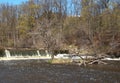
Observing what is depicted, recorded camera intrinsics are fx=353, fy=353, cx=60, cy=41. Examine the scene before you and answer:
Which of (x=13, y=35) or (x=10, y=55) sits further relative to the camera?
(x=13, y=35)

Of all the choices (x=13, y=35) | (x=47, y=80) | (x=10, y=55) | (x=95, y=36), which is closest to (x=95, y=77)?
(x=47, y=80)

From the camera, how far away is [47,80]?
32.5 metres

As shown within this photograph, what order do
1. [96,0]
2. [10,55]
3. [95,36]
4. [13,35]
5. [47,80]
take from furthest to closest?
[13,35], [96,0], [95,36], [10,55], [47,80]

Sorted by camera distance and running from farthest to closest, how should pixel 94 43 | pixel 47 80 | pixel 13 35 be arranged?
pixel 13 35 < pixel 94 43 < pixel 47 80

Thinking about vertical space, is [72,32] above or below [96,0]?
below

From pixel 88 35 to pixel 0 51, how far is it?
88.0 feet

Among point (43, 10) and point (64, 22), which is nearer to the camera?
point (64, 22)

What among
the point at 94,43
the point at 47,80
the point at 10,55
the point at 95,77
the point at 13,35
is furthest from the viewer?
the point at 13,35

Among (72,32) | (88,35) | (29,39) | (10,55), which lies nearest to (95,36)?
(88,35)

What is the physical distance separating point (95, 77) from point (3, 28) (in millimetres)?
74205

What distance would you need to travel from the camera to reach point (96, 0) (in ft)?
314

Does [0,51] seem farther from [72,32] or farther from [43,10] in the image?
[43,10]

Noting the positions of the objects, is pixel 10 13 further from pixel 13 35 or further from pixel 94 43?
pixel 94 43

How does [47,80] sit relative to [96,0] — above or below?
below
